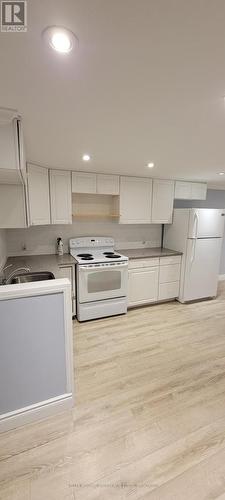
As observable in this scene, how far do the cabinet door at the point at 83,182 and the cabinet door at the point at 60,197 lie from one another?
0.28 feet

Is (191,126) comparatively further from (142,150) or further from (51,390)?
(51,390)

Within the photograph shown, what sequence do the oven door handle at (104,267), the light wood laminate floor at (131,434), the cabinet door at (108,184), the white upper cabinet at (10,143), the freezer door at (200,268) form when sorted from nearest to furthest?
the light wood laminate floor at (131,434) < the white upper cabinet at (10,143) < the oven door handle at (104,267) < the cabinet door at (108,184) < the freezer door at (200,268)

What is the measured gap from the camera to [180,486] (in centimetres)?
123

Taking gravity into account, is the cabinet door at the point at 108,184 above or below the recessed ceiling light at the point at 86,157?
below

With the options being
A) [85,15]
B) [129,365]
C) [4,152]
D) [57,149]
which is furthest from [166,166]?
[129,365]

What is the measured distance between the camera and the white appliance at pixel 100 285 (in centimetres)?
298

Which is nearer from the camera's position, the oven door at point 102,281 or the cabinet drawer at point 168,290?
the oven door at point 102,281

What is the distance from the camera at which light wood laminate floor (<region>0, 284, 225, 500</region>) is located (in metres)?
1.23

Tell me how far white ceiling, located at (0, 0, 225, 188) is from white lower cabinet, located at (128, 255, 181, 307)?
1980mm

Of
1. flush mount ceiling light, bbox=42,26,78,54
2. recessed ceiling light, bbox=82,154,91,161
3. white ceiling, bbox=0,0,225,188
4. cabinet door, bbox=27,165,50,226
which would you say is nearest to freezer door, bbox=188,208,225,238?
white ceiling, bbox=0,0,225,188

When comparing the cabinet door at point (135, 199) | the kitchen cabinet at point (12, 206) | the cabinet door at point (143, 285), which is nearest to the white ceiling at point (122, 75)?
the kitchen cabinet at point (12, 206)

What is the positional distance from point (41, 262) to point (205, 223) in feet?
8.79

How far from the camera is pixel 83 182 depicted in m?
3.15

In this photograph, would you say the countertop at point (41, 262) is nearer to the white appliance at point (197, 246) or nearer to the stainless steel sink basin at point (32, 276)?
the stainless steel sink basin at point (32, 276)
